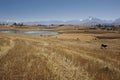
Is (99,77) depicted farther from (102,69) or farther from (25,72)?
(25,72)

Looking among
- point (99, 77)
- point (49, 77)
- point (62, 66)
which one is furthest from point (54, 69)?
point (99, 77)

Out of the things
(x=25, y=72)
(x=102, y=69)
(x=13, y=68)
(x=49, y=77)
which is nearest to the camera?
(x=49, y=77)

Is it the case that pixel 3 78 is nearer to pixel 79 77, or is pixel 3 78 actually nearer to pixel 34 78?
pixel 34 78

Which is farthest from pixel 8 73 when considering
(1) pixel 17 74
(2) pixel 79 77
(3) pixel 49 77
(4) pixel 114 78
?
(4) pixel 114 78

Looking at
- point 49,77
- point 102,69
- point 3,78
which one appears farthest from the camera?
point 102,69

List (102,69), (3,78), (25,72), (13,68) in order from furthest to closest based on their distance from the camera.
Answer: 1. (102,69)
2. (13,68)
3. (25,72)
4. (3,78)

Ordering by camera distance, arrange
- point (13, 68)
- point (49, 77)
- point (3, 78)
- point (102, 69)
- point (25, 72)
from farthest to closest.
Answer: point (102, 69) < point (13, 68) < point (25, 72) < point (49, 77) < point (3, 78)

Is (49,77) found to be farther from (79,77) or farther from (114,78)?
(114,78)

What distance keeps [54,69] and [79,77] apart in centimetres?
327

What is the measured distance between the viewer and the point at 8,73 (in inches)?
614

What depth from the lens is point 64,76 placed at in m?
15.5

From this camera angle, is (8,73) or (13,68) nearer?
(8,73)

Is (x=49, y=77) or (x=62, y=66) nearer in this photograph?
(x=49, y=77)

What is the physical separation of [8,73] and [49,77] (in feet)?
10.6
